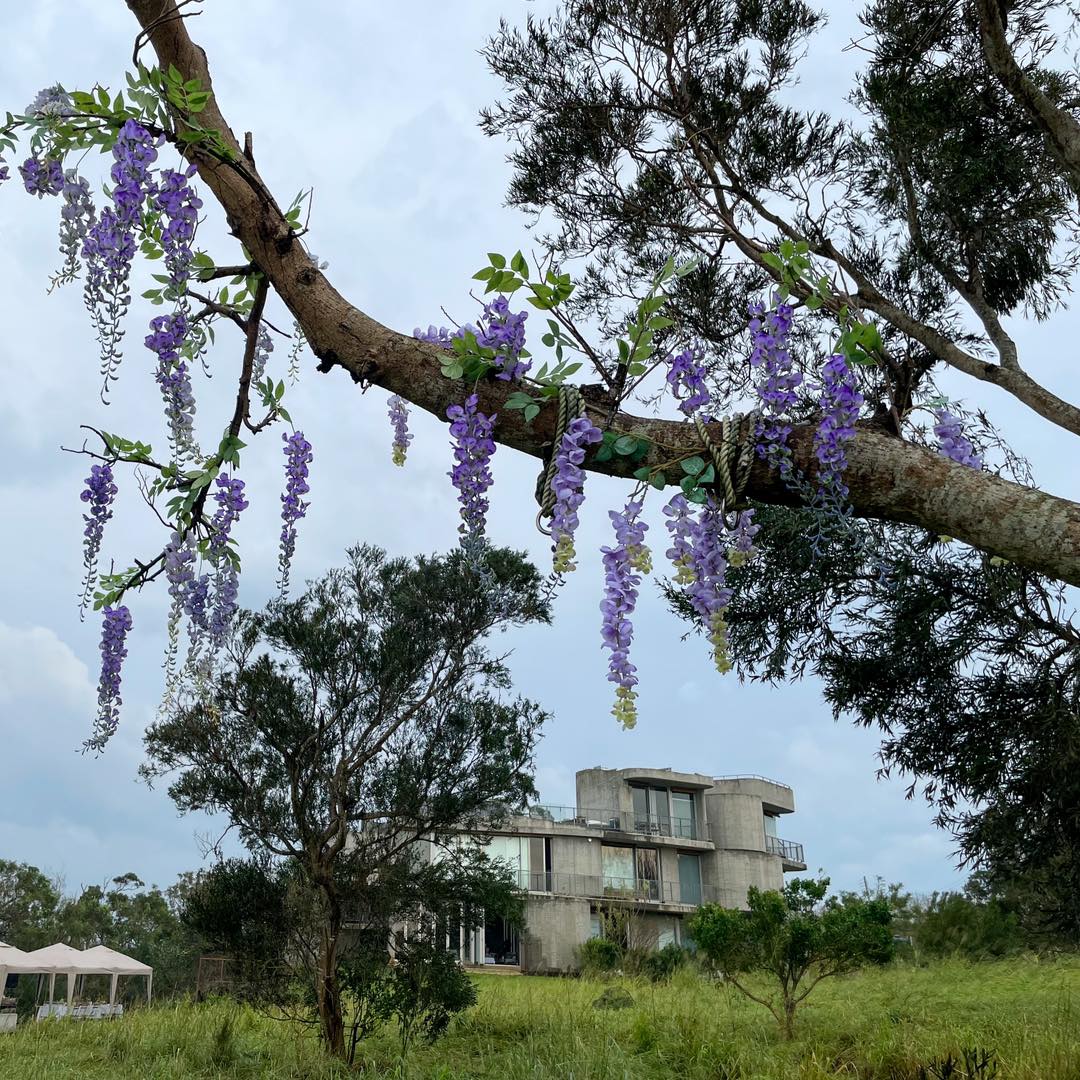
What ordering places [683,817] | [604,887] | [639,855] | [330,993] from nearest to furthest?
[330,993] < [604,887] < [639,855] < [683,817]

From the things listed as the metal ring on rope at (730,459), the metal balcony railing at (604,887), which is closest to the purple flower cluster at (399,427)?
the metal ring on rope at (730,459)

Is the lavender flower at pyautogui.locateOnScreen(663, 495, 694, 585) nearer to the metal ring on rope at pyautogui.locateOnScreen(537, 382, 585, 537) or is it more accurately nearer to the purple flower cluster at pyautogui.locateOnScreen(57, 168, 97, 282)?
the metal ring on rope at pyautogui.locateOnScreen(537, 382, 585, 537)

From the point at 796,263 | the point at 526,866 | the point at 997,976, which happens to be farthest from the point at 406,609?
the point at 526,866

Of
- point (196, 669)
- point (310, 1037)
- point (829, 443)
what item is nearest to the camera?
point (829, 443)

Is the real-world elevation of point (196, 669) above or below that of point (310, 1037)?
above

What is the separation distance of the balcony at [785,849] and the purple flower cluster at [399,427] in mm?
29983

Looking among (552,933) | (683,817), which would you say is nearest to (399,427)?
(552,933)

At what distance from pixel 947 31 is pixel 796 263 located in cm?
525

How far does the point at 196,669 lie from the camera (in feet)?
10.7

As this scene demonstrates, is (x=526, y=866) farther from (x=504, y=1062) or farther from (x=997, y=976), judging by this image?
(x=504, y=1062)

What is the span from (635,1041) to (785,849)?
A: 85.9ft

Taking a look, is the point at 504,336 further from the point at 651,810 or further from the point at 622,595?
the point at 651,810

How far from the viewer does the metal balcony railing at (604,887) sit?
1032 inches

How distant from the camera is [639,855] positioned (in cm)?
2836
